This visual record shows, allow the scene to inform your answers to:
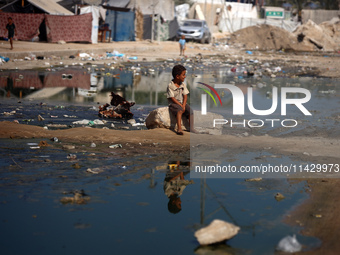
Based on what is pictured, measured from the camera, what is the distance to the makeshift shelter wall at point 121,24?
30.2 m

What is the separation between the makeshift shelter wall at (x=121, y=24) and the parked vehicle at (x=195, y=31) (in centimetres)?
399

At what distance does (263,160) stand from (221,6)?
153ft

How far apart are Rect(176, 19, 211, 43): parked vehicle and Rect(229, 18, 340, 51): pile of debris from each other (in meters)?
2.98

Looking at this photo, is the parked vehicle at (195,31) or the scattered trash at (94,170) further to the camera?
the parked vehicle at (195,31)

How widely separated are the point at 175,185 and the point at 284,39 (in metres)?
33.8

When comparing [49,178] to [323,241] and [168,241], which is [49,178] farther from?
[323,241]

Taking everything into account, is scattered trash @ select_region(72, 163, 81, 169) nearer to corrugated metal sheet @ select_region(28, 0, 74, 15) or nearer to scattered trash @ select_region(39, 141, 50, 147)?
scattered trash @ select_region(39, 141, 50, 147)

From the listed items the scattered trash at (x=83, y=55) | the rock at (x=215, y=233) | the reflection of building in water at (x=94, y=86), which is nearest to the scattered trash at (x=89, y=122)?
the reflection of building in water at (x=94, y=86)

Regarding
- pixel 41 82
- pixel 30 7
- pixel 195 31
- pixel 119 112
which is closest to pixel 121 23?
pixel 195 31

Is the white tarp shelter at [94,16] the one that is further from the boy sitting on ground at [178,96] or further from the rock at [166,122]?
the boy sitting on ground at [178,96]

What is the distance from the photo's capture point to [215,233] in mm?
3461

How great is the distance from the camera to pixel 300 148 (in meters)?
6.28

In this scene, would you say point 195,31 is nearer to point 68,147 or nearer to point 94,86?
point 94,86

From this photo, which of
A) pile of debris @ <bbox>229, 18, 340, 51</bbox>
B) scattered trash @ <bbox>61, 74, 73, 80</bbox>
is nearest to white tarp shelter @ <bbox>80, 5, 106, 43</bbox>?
scattered trash @ <bbox>61, 74, 73, 80</bbox>
